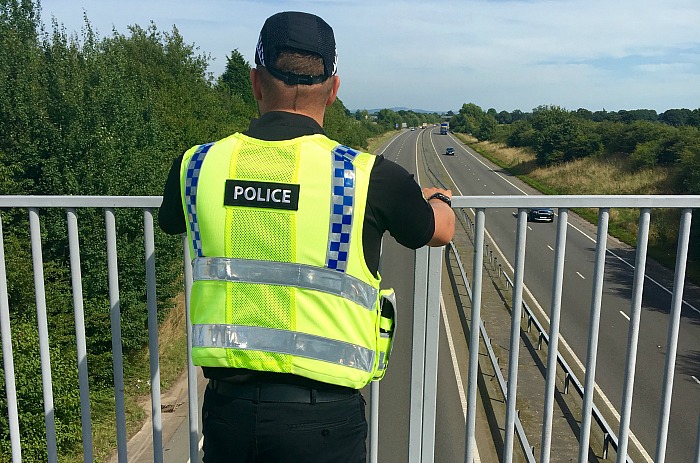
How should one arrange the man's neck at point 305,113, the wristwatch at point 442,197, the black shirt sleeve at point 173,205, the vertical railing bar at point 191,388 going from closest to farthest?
1. the man's neck at point 305,113
2. the black shirt sleeve at point 173,205
3. the wristwatch at point 442,197
4. the vertical railing bar at point 191,388

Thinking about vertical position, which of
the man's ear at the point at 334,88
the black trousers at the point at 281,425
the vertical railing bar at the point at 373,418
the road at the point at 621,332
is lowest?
the road at the point at 621,332

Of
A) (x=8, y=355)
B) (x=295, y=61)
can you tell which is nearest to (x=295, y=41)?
(x=295, y=61)

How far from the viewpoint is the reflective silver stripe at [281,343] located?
1.74m

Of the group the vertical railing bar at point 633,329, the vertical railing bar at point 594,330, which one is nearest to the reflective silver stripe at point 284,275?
the vertical railing bar at point 594,330

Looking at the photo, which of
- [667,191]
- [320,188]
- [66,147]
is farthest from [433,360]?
[667,191]

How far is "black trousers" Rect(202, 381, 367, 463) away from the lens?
176cm

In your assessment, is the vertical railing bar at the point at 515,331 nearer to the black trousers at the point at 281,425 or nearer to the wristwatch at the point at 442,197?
the wristwatch at the point at 442,197

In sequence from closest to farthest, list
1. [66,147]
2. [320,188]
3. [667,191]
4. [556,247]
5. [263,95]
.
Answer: [320,188] < [263,95] < [556,247] < [66,147] < [667,191]

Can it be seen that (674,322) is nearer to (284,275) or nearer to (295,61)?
(284,275)

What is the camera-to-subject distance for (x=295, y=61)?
1776 mm

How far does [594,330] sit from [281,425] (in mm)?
1505

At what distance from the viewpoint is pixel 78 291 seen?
270 cm

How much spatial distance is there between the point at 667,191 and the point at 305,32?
1530 inches

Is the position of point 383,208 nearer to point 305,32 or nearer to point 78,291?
point 305,32
